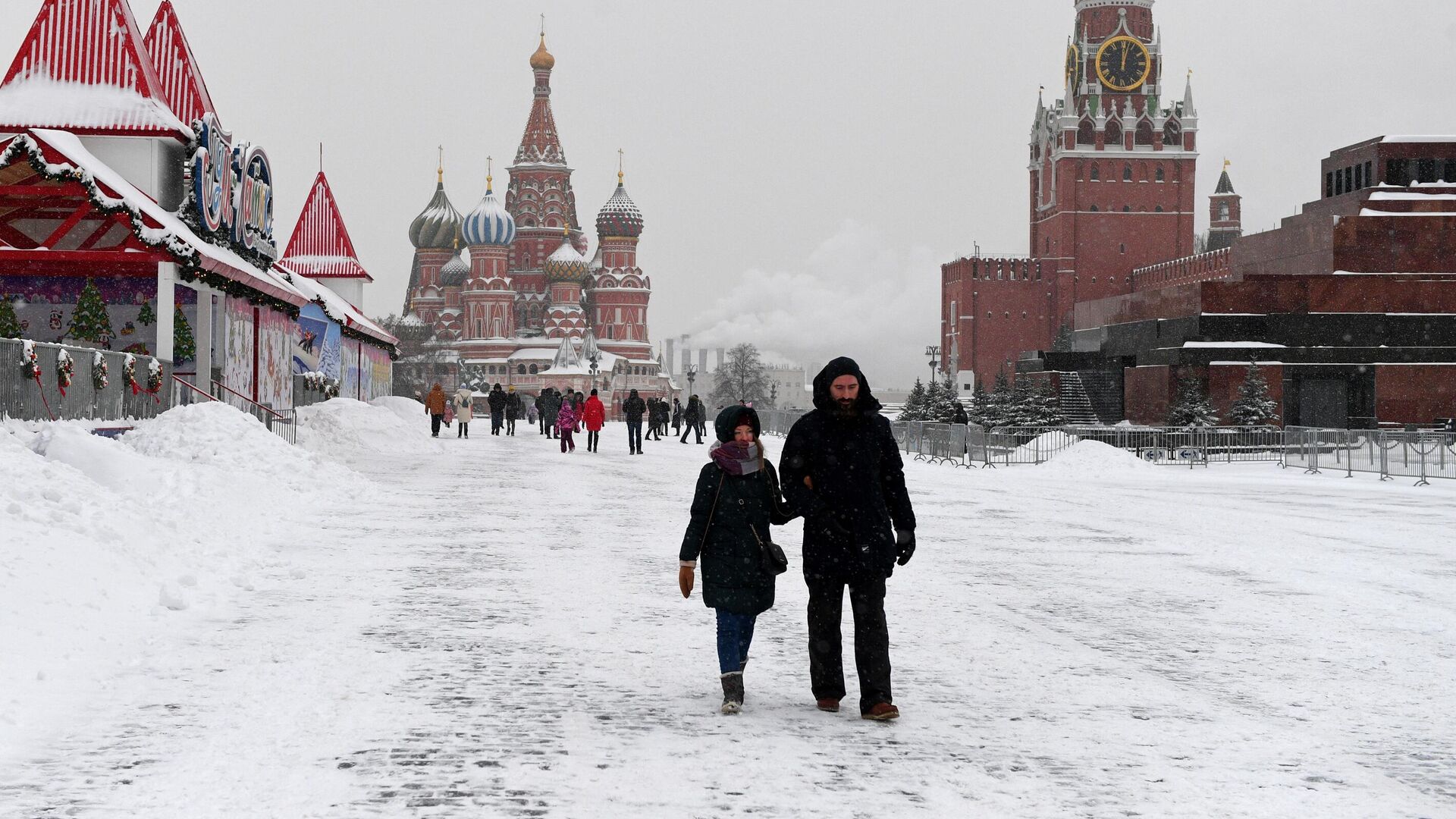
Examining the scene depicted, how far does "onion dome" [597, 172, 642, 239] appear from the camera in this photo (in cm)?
11775

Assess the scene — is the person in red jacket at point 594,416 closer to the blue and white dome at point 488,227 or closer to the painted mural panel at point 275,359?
the painted mural panel at point 275,359

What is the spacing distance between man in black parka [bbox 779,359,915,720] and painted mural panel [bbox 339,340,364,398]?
37.0m

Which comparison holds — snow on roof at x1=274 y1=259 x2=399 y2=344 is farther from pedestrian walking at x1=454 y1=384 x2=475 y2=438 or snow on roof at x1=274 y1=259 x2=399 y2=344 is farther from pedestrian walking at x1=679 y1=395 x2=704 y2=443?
pedestrian walking at x1=679 y1=395 x2=704 y2=443

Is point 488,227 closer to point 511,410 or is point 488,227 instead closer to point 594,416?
point 511,410

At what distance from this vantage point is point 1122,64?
10912cm

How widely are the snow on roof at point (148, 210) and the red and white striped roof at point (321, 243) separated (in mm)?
24329

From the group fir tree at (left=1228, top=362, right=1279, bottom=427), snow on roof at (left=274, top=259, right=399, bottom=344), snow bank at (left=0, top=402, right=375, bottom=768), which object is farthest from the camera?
fir tree at (left=1228, top=362, right=1279, bottom=427)

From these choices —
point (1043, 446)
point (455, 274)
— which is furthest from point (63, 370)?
point (455, 274)

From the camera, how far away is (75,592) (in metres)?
8.85

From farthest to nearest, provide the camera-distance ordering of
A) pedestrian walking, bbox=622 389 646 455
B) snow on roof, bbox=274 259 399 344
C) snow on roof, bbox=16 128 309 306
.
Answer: snow on roof, bbox=274 259 399 344 < pedestrian walking, bbox=622 389 646 455 < snow on roof, bbox=16 128 309 306

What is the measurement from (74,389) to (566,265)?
98.6m

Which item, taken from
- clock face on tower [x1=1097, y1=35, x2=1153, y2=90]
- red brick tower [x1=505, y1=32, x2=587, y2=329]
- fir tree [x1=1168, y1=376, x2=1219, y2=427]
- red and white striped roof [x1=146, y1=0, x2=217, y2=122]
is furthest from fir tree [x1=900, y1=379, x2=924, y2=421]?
red brick tower [x1=505, y1=32, x2=587, y2=329]

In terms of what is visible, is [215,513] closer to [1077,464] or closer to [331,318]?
[1077,464]

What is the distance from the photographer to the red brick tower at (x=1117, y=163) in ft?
357
